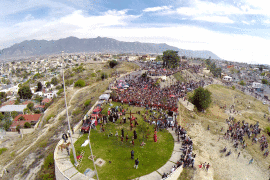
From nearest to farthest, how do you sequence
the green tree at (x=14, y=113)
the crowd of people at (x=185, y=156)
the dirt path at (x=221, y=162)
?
the crowd of people at (x=185, y=156) < the dirt path at (x=221, y=162) < the green tree at (x=14, y=113)

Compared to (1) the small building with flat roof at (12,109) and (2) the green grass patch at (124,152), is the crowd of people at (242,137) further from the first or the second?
(1) the small building with flat roof at (12,109)

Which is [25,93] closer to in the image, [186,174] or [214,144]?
[186,174]

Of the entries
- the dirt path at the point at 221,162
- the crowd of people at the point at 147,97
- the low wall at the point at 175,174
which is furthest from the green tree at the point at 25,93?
the low wall at the point at 175,174

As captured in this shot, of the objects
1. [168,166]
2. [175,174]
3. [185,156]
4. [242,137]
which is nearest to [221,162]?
[185,156]

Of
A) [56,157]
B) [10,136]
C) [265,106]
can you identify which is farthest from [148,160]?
[265,106]

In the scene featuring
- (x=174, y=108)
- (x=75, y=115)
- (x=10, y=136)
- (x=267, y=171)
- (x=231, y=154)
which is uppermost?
(x=174, y=108)

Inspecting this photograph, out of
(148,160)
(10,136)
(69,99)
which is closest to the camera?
(148,160)

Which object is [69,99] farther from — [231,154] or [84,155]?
[231,154]

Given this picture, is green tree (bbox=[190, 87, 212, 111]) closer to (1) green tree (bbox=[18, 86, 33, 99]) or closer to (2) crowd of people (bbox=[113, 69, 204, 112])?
(2) crowd of people (bbox=[113, 69, 204, 112])
